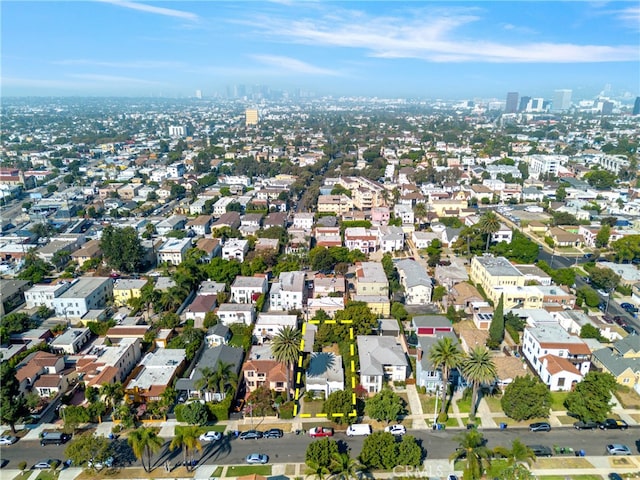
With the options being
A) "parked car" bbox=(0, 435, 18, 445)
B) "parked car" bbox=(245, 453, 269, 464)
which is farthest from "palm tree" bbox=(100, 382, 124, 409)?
"parked car" bbox=(245, 453, 269, 464)

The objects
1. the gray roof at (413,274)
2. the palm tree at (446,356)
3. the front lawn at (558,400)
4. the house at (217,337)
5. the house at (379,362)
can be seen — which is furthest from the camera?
the gray roof at (413,274)

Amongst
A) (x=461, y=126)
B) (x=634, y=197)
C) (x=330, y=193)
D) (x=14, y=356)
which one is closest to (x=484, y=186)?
(x=634, y=197)

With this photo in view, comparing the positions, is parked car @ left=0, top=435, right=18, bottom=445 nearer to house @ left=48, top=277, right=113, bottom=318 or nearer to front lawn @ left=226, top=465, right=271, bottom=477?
front lawn @ left=226, top=465, right=271, bottom=477

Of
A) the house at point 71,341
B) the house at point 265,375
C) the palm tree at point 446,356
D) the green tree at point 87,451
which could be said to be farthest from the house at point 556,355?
the house at point 71,341

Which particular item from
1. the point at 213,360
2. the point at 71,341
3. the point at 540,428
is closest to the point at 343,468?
the point at 540,428

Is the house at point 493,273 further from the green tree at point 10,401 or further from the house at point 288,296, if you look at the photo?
the green tree at point 10,401

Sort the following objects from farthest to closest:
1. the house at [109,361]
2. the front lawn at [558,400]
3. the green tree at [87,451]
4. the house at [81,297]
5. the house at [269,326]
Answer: the house at [81,297]
the house at [269,326]
the house at [109,361]
the front lawn at [558,400]
the green tree at [87,451]

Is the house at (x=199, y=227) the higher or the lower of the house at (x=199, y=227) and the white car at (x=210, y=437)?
the higher
